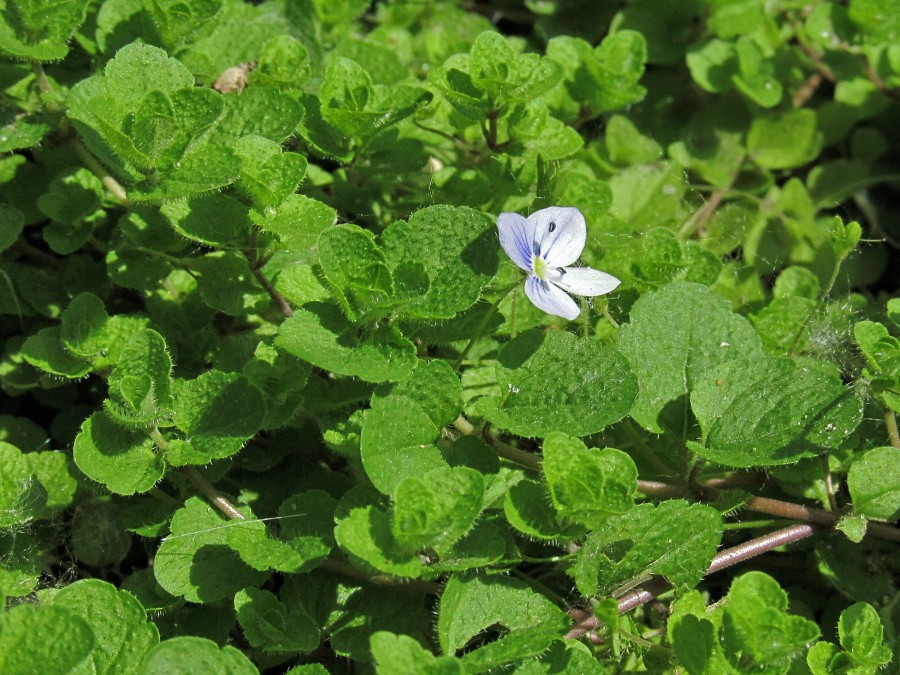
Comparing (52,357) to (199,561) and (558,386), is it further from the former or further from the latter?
(558,386)

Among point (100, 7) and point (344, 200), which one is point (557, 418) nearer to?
point (344, 200)

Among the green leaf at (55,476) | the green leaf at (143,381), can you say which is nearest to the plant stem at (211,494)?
the green leaf at (143,381)

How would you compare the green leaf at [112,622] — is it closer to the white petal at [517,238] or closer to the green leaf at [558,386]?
the green leaf at [558,386]

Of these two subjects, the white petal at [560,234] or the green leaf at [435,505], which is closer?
the green leaf at [435,505]

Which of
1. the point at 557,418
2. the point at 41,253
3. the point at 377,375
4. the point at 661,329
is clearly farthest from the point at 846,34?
the point at 41,253

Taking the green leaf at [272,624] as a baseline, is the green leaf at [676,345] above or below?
above

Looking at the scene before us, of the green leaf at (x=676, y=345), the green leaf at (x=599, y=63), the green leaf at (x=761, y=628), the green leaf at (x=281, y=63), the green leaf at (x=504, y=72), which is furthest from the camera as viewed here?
the green leaf at (x=599, y=63)

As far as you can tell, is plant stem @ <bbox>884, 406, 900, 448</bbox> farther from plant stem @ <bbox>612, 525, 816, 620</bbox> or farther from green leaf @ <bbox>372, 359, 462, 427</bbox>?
green leaf @ <bbox>372, 359, 462, 427</bbox>
